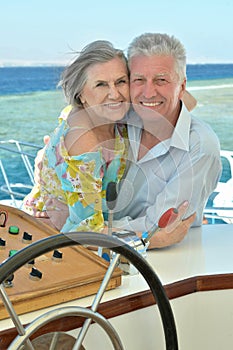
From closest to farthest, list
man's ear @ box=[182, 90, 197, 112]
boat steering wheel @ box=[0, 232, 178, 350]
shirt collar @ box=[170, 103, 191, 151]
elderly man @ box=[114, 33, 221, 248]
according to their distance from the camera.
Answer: boat steering wheel @ box=[0, 232, 178, 350], elderly man @ box=[114, 33, 221, 248], shirt collar @ box=[170, 103, 191, 151], man's ear @ box=[182, 90, 197, 112]

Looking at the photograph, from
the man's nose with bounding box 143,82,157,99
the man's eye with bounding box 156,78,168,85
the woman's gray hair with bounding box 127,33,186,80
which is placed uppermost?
the woman's gray hair with bounding box 127,33,186,80

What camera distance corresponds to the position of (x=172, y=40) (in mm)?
1277

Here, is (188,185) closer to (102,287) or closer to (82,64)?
(82,64)

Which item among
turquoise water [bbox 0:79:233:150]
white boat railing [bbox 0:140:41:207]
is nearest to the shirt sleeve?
turquoise water [bbox 0:79:233:150]

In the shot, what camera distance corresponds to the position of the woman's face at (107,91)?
1152 mm

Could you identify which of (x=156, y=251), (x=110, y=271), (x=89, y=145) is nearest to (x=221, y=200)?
(x=156, y=251)

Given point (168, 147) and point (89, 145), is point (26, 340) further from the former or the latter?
point (168, 147)

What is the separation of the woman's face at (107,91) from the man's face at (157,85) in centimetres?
3

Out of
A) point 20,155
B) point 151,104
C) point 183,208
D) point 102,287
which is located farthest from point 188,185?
point 20,155

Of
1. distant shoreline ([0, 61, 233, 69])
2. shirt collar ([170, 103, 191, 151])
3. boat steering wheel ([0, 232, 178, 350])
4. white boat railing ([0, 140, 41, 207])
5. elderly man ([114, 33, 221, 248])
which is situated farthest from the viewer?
white boat railing ([0, 140, 41, 207])

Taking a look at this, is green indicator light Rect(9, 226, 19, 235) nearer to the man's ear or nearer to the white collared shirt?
the white collared shirt

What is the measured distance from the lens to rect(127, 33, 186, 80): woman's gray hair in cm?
125

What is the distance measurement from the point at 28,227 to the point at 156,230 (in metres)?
0.25

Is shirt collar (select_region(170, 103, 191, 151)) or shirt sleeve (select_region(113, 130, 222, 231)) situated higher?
shirt collar (select_region(170, 103, 191, 151))
